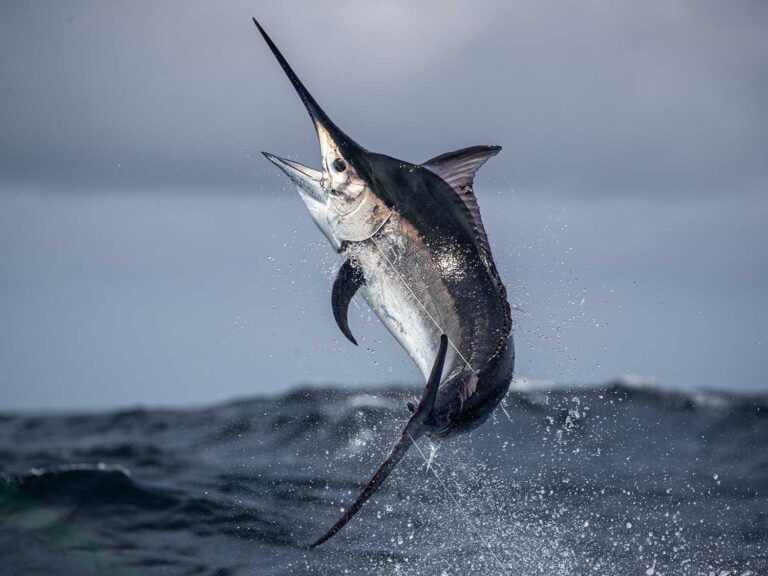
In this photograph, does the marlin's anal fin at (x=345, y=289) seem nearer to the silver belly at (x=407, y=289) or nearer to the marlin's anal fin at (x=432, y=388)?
the silver belly at (x=407, y=289)

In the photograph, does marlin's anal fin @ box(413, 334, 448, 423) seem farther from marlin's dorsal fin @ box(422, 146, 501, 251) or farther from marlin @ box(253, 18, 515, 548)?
marlin's dorsal fin @ box(422, 146, 501, 251)

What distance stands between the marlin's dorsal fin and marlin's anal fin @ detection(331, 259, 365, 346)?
958 millimetres

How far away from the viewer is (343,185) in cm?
697

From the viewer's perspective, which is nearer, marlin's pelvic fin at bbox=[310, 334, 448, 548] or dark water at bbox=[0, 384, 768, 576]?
marlin's pelvic fin at bbox=[310, 334, 448, 548]

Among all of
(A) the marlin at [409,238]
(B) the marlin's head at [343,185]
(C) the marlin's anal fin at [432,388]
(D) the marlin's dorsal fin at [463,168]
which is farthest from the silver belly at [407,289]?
(C) the marlin's anal fin at [432,388]

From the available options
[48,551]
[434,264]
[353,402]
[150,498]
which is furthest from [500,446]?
[434,264]

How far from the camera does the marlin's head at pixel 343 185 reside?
6969 mm

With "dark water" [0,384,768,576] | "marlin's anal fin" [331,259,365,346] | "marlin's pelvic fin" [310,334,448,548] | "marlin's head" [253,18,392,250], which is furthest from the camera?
"dark water" [0,384,768,576]

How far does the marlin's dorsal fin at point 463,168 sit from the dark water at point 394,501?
1.69 m

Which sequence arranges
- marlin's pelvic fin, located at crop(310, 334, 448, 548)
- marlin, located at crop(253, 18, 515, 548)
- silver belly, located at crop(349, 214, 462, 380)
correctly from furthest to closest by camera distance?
1. silver belly, located at crop(349, 214, 462, 380)
2. marlin, located at crop(253, 18, 515, 548)
3. marlin's pelvic fin, located at crop(310, 334, 448, 548)

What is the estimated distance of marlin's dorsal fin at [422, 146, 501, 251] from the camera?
6.86 metres

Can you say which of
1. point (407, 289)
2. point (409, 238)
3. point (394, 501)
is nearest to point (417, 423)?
point (407, 289)

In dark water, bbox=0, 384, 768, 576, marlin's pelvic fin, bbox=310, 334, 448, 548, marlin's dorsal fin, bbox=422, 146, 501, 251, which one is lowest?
dark water, bbox=0, 384, 768, 576

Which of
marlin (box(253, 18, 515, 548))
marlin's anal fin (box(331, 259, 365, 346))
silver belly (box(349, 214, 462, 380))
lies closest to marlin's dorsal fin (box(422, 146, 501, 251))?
marlin (box(253, 18, 515, 548))
